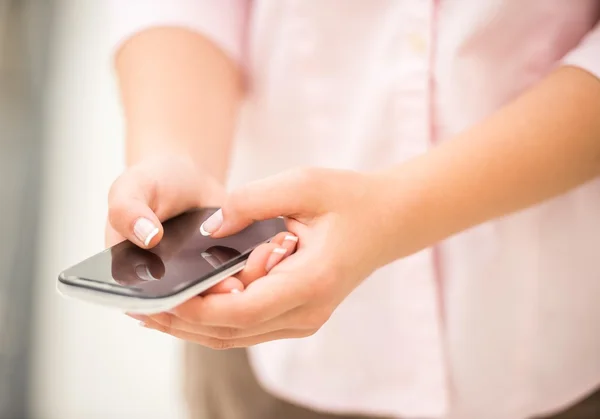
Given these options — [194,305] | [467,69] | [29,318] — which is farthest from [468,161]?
[29,318]

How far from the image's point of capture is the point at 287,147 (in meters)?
0.49

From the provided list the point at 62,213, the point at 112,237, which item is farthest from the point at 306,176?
the point at 62,213

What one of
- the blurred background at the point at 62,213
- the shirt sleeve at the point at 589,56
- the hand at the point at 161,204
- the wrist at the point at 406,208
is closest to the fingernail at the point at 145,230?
the hand at the point at 161,204

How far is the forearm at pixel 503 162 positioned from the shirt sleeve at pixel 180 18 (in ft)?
0.64

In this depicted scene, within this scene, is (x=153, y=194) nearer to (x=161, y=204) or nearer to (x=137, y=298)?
(x=161, y=204)

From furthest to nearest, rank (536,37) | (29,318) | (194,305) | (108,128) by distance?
(29,318)
(108,128)
(536,37)
(194,305)

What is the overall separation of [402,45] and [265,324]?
23 cm

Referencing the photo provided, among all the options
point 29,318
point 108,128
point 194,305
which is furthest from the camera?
point 29,318

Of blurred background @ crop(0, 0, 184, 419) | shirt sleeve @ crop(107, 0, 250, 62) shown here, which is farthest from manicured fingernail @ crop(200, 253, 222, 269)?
blurred background @ crop(0, 0, 184, 419)

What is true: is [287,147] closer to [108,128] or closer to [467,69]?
[467,69]

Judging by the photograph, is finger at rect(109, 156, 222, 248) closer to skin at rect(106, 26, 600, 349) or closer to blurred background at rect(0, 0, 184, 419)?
skin at rect(106, 26, 600, 349)

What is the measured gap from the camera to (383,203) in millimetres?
350

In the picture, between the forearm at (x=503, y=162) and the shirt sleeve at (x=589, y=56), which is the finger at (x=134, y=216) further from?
the shirt sleeve at (x=589, y=56)

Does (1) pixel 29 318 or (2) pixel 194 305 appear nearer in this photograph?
(2) pixel 194 305
